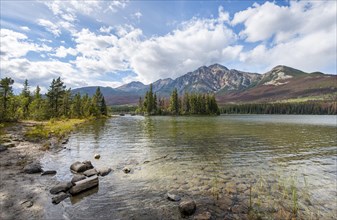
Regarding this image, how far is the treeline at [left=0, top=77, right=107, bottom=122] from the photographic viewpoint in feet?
195

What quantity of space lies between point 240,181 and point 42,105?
84705mm

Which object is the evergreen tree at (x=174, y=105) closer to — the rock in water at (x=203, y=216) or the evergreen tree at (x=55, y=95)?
the evergreen tree at (x=55, y=95)

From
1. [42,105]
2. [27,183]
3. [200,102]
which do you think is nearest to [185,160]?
[27,183]

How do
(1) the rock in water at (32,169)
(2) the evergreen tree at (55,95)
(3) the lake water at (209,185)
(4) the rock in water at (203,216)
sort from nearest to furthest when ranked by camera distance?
(4) the rock in water at (203,216) → (3) the lake water at (209,185) → (1) the rock in water at (32,169) → (2) the evergreen tree at (55,95)

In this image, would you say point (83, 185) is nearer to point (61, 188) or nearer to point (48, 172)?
point (61, 188)

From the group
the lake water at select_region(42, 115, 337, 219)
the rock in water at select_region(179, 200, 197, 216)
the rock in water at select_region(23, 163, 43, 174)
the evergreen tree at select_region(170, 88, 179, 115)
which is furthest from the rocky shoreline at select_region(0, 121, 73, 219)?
the evergreen tree at select_region(170, 88, 179, 115)

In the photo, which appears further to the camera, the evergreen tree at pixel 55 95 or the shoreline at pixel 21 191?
the evergreen tree at pixel 55 95

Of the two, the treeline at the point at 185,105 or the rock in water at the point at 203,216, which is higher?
the treeline at the point at 185,105

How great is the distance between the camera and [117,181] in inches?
649

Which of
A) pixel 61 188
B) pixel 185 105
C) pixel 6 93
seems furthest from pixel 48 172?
pixel 185 105

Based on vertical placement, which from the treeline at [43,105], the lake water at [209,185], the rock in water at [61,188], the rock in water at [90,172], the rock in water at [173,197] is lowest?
the lake water at [209,185]

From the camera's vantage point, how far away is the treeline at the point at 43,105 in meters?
59.3

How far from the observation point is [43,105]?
80.1 metres

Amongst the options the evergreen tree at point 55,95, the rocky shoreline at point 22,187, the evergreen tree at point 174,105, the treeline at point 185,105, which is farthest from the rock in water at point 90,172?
the evergreen tree at point 174,105
